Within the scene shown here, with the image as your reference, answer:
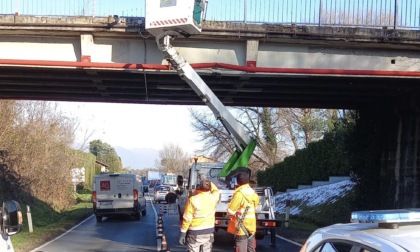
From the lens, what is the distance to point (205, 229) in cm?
852

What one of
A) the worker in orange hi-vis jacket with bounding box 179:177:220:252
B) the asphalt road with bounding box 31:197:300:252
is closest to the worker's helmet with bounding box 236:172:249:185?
the worker in orange hi-vis jacket with bounding box 179:177:220:252

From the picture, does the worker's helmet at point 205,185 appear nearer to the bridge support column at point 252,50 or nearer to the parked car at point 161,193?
the bridge support column at point 252,50

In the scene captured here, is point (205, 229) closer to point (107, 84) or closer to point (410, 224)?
point (410, 224)

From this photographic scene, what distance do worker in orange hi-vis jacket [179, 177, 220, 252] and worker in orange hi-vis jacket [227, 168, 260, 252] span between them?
554 mm

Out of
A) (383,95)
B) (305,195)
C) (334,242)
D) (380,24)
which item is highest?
(380,24)

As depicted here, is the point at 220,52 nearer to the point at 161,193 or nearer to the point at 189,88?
the point at 189,88

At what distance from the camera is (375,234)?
138 inches

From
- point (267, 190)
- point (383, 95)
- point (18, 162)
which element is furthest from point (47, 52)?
point (18, 162)

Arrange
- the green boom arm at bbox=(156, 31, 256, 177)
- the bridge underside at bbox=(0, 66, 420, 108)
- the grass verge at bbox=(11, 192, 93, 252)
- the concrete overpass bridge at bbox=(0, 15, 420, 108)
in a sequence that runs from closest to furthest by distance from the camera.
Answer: the green boom arm at bbox=(156, 31, 256, 177), the concrete overpass bridge at bbox=(0, 15, 420, 108), the bridge underside at bbox=(0, 66, 420, 108), the grass verge at bbox=(11, 192, 93, 252)

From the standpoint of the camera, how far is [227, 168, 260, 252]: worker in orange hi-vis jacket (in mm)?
8992

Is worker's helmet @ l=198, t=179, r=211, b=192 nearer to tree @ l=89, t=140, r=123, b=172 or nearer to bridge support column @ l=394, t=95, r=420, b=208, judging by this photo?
bridge support column @ l=394, t=95, r=420, b=208

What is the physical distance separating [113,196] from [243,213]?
59.5 ft

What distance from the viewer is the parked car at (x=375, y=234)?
326cm

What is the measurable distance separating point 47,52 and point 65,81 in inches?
84.8
